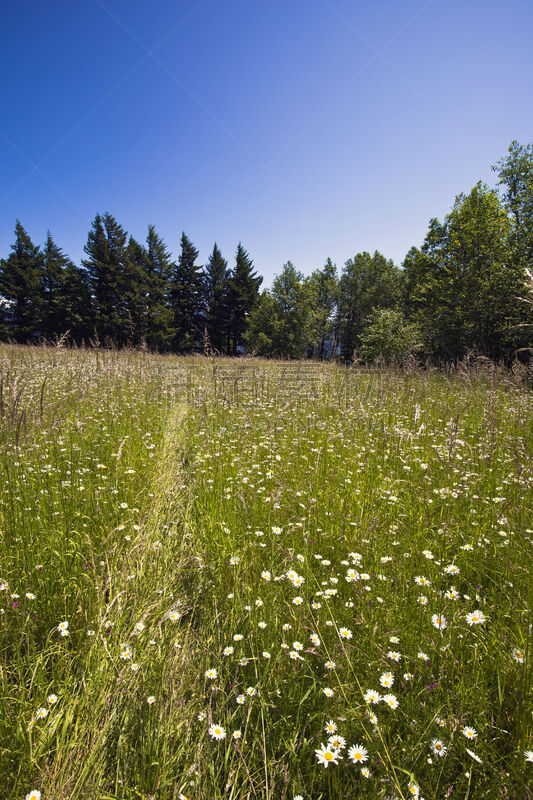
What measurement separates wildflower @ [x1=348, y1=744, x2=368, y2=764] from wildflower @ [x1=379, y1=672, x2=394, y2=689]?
0.94ft

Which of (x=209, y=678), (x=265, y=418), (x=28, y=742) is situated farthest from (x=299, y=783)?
(x=265, y=418)

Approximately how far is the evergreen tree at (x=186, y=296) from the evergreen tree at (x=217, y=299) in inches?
68.0

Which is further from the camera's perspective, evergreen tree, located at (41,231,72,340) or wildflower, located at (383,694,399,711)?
evergreen tree, located at (41,231,72,340)

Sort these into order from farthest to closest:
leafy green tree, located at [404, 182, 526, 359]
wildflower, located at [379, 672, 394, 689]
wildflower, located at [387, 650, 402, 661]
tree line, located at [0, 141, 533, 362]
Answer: tree line, located at [0, 141, 533, 362] < leafy green tree, located at [404, 182, 526, 359] < wildflower, located at [387, 650, 402, 661] < wildflower, located at [379, 672, 394, 689]

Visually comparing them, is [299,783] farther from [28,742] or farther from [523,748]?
[28,742]

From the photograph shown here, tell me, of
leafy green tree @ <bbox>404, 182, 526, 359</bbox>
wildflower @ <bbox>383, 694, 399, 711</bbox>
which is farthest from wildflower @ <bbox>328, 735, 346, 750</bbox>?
leafy green tree @ <bbox>404, 182, 526, 359</bbox>

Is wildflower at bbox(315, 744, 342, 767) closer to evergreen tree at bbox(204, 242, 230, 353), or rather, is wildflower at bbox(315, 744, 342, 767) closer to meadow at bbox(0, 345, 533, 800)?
meadow at bbox(0, 345, 533, 800)

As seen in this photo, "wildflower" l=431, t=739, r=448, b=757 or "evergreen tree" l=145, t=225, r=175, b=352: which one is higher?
"evergreen tree" l=145, t=225, r=175, b=352

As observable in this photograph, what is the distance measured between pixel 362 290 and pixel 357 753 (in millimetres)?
59793

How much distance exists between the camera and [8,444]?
12.2 ft

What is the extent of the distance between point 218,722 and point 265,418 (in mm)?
5143

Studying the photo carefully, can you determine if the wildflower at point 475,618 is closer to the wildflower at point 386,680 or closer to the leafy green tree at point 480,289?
the wildflower at point 386,680

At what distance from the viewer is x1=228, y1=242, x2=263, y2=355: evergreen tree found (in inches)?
2128

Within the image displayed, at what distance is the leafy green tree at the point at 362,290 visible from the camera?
50906mm
